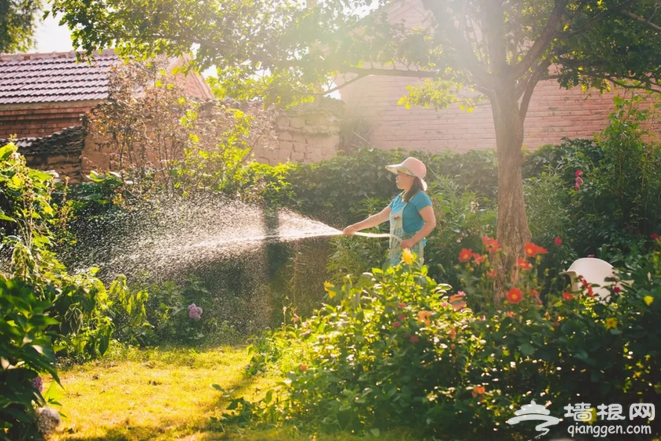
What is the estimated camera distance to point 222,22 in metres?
5.77

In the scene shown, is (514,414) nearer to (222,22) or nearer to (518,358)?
(518,358)

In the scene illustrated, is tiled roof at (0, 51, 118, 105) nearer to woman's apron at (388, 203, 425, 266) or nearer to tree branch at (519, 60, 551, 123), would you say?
woman's apron at (388, 203, 425, 266)

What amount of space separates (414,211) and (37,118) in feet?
43.1

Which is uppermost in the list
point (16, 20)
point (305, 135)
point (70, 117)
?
point (16, 20)

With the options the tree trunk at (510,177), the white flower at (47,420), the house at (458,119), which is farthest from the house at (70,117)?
the white flower at (47,420)

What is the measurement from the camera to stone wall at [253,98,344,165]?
1334cm

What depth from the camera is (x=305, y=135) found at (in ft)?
44.6

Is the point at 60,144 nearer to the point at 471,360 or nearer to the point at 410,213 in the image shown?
the point at 410,213

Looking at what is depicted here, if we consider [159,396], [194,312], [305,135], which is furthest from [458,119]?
[159,396]

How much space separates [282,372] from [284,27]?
2873 mm

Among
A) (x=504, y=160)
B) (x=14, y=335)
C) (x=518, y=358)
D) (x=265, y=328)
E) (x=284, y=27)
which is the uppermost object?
(x=284, y=27)

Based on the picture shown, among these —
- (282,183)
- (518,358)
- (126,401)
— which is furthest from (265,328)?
(518,358)

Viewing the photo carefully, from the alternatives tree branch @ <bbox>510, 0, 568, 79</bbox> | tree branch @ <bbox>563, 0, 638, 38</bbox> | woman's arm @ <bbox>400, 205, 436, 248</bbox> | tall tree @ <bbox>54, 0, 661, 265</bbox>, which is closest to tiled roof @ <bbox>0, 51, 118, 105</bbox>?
tall tree @ <bbox>54, 0, 661, 265</bbox>

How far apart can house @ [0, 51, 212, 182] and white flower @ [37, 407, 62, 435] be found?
967 cm
